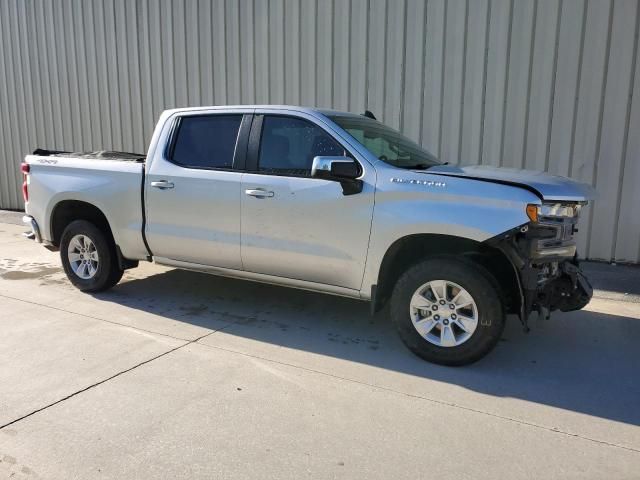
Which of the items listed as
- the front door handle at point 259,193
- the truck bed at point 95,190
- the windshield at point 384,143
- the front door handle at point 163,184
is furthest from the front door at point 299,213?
the truck bed at point 95,190

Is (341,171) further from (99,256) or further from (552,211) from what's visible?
(99,256)

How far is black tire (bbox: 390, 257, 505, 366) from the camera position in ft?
13.0

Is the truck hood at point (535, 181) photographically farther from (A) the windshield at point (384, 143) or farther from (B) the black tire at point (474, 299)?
(B) the black tire at point (474, 299)

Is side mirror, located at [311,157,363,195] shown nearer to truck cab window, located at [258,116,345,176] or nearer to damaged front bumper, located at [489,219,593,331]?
truck cab window, located at [258,116,345,176]

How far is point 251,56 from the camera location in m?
9.34

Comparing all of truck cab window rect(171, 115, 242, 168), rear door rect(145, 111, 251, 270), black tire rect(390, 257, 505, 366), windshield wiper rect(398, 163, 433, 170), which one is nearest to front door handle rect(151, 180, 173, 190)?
rear door rect(145, 111, 251, 270)

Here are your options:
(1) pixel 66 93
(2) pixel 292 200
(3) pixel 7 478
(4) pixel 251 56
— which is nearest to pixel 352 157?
(2) pixel 292 200

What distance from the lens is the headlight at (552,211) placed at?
12.4 feet

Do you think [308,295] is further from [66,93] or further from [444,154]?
[66,93]

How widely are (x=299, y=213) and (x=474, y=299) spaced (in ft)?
5.22

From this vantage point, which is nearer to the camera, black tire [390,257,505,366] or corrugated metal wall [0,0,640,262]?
black tire [390,257,505,366]

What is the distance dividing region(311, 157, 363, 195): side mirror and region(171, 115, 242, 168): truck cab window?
112cm

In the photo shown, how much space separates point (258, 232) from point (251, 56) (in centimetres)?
548

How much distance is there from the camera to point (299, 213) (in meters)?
4.62
